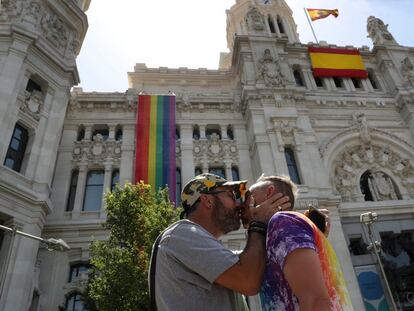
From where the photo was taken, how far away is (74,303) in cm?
1574

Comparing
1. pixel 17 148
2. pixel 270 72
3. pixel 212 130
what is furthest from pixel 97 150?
pixel 270 72

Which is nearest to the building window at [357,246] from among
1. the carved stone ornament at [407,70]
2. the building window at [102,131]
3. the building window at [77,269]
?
the carved stone ornament at [407,70]

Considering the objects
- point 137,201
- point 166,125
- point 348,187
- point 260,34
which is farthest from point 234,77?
point 137,201

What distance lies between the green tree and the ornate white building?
4.19 meters

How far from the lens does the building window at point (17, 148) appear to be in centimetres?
A: 1545

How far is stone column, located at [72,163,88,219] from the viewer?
708 inches

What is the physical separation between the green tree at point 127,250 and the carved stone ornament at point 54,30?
1299 cm

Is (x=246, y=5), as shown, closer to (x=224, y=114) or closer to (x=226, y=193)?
(x=224, y=114)

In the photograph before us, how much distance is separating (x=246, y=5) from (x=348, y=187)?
2576cm

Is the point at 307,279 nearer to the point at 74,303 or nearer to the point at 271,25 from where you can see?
the point at 74,303

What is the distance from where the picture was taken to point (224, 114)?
23047mm

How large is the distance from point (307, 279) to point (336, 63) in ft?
89.3

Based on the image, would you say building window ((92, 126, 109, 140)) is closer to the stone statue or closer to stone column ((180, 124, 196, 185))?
stone column ((180, 124, 196, 185))

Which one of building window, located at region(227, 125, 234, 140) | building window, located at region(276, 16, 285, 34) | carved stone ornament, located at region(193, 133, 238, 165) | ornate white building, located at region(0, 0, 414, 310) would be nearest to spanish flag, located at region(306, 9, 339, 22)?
building window, located at region(276, 16, 285, 34)
